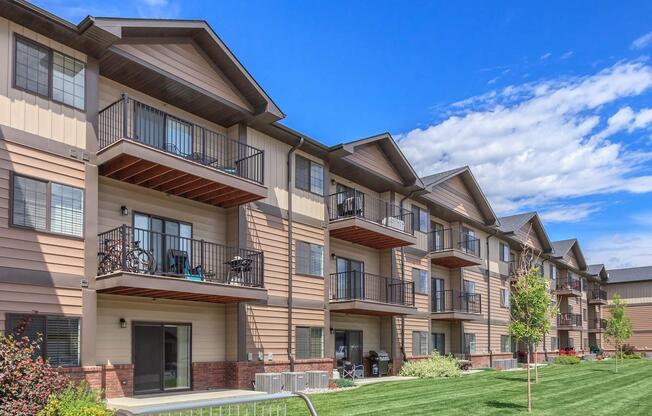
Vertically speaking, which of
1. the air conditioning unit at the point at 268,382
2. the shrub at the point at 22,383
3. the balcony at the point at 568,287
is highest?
the balcony at the point at 568,287

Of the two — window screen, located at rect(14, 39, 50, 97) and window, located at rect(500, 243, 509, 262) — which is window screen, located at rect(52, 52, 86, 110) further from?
window, located at rect(500, 243, 509, 262)

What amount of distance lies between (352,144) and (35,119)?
12.1 metres

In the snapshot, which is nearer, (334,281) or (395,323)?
(334,281)

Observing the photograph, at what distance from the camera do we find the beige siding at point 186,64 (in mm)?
15812

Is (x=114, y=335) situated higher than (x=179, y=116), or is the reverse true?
(x=179, y=116)

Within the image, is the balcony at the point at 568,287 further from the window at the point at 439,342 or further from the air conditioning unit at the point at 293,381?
the air conditioning unit at the point at 293,381

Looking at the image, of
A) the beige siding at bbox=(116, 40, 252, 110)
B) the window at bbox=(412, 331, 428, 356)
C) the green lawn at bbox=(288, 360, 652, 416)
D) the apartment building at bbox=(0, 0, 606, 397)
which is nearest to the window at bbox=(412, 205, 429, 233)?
the apartment building at bbox=(0, 0, 606, 397)

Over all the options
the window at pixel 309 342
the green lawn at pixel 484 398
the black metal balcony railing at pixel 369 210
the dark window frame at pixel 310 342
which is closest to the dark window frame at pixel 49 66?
the green lawn at pixel 484 398

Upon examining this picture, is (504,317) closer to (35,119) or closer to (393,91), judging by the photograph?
(393,91)

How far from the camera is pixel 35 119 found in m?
13.5

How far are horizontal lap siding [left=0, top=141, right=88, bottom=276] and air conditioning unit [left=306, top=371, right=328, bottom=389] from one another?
8.16 meters

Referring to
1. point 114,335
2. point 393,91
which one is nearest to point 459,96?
point 393,91

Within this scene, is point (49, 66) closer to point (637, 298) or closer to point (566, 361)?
point (566, 361)

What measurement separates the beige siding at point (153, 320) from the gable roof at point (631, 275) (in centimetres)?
5780
